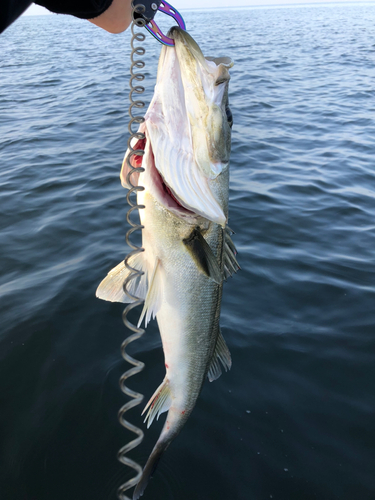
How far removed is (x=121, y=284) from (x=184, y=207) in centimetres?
52

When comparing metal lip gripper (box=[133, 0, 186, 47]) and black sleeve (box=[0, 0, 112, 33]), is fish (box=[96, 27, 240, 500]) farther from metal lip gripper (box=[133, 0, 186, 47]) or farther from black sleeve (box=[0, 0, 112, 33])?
black sleeve (box=[0, 0, 112, 33])

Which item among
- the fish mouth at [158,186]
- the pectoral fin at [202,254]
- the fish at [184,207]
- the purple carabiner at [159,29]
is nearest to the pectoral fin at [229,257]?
the fish at [184,207]

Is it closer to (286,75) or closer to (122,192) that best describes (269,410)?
(122,192)

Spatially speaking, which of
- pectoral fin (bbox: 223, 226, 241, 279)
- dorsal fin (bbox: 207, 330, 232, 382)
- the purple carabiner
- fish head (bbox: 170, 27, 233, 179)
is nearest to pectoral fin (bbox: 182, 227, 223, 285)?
pectoral fin (bbox: 223, 226, 241, 279)

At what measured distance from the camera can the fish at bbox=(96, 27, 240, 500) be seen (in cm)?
168

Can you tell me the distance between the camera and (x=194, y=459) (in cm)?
263

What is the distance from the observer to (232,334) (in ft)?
12.0

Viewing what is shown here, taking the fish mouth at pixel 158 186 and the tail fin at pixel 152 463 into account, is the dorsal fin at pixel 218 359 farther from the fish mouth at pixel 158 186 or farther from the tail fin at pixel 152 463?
the fish mouth at pixel 158 186

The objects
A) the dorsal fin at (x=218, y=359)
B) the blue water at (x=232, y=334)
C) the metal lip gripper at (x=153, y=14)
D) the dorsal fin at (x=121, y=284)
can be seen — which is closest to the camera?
the metal lip gripper at (x=153, y=14)

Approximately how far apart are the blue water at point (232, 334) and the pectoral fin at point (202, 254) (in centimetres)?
159

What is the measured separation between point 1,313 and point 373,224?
200 inches

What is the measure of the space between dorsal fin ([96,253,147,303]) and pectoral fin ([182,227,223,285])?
0.27 metres

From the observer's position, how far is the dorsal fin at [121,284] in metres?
1.90

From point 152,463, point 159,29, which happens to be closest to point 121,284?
point 152,463
